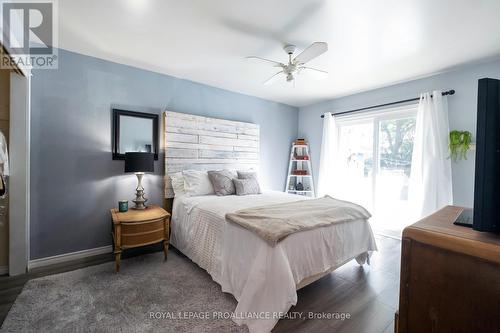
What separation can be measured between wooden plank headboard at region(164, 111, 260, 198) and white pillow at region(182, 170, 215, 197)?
0.80 ft

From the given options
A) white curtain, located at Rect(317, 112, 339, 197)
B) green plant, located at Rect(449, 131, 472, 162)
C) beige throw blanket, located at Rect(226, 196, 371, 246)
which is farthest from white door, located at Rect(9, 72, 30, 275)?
green plant, located at Rect(449, 131, 472, 162)

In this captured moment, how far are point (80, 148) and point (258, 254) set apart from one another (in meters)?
2.52

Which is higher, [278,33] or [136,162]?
Answer: [278,33]

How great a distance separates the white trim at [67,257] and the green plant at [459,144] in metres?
4.71

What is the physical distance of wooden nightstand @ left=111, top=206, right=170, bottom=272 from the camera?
2348mm

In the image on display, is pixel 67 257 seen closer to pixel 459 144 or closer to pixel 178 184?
pixel 178 184

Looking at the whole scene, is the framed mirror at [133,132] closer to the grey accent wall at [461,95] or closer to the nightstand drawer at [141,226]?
the nightstand drawer at [141,226]

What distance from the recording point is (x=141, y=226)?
245 centimetres

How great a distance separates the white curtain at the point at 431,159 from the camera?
3043mm

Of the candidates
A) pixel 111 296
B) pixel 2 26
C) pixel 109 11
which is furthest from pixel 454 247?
pixel 109 11

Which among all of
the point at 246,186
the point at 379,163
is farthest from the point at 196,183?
the point at 379,163

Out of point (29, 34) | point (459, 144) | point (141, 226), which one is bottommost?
point (141, 226)

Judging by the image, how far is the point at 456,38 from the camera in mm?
2285

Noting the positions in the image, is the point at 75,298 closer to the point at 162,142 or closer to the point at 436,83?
the point at 162,142
